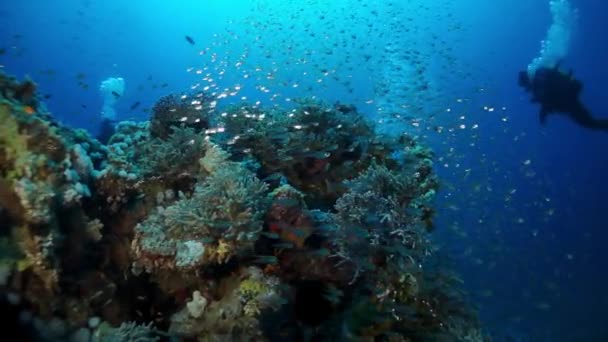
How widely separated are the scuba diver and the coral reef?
15.7 metres

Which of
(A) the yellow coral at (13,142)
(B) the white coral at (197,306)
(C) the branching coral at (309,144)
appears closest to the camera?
(A) the yellow coral at (13,142)

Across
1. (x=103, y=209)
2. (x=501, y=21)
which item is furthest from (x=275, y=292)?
(x=501, y=21)

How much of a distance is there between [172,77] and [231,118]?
14457 centimetres

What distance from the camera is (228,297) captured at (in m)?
4.58

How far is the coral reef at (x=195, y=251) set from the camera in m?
4.27

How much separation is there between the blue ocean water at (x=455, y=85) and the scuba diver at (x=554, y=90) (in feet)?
5.04

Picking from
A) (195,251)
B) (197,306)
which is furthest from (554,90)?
(197,306)

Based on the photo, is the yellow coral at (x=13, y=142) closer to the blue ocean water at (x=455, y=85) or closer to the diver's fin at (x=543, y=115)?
the blue ocean water at (x=455, y=85)

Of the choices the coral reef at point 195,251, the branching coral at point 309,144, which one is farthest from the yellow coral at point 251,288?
the branching coral at point 309,144

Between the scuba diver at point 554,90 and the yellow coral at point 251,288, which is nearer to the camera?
the yellow coral at point 251,288

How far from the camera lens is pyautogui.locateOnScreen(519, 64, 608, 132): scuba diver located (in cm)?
1838

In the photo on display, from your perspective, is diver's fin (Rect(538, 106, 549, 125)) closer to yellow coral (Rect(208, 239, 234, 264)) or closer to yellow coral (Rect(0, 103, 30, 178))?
yellow coral (Rect(208, 239, 234, 264))

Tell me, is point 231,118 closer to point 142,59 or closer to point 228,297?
point 228,297

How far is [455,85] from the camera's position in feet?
308
